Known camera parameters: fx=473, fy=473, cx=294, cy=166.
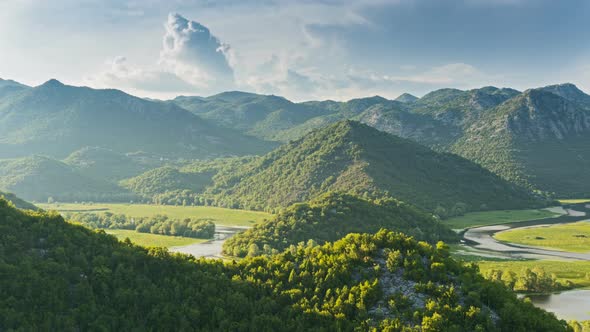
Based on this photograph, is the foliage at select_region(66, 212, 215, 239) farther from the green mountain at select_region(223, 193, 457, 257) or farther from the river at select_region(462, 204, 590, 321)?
the river at select_region(462, 204, 590, 321)

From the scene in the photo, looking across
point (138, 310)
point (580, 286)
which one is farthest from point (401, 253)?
point (580, 286)

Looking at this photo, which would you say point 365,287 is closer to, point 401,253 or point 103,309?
point 401,253

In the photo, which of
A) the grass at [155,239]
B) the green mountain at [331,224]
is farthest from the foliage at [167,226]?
the green mountain at [331,224]

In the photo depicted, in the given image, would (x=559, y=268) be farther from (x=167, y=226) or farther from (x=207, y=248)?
(x=167, y=226)

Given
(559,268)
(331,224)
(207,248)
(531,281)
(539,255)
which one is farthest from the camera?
(207,248)

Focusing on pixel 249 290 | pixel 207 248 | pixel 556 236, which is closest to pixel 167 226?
pixel 207 248
